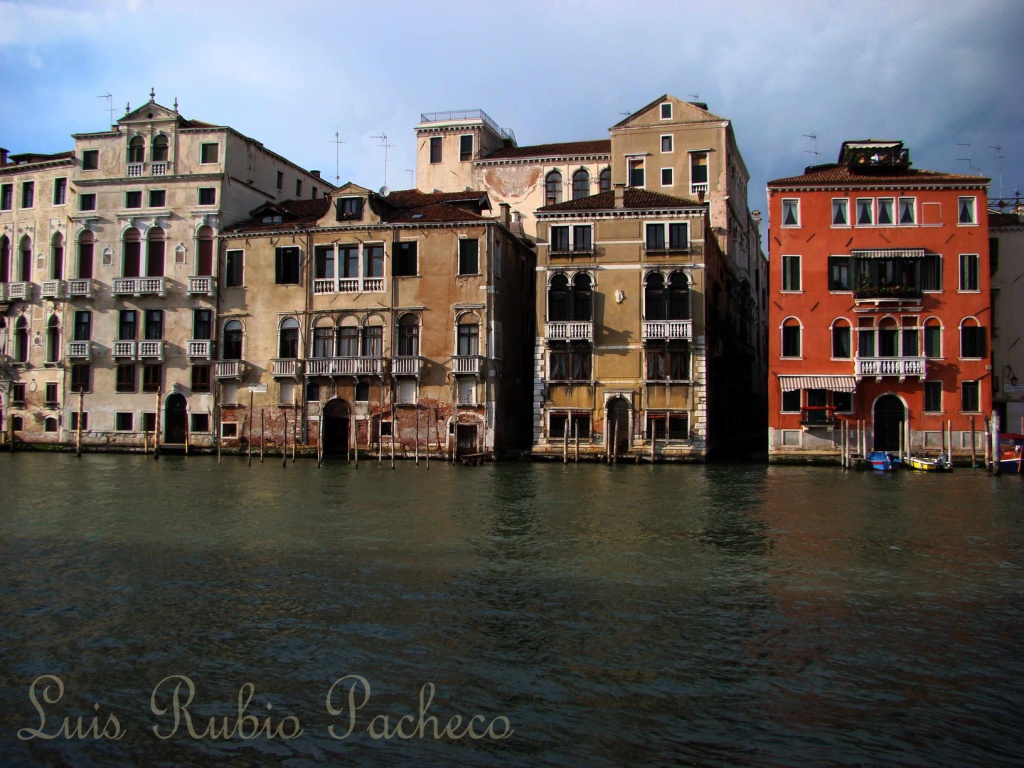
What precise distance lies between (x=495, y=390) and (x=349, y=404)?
18.9 ft

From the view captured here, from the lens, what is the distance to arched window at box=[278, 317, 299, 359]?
1401 inches

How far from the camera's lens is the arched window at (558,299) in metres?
33.9

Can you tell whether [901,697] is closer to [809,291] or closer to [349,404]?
[809,291]

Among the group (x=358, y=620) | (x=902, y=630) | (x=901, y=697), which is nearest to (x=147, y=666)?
(x=358, y=620)

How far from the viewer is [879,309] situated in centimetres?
3156

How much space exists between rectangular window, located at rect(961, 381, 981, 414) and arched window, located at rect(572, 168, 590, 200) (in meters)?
18.8

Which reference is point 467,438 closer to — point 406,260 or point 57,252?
point 406,260

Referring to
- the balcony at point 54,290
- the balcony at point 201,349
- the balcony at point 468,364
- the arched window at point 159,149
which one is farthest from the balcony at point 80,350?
the balcony at point 468,364

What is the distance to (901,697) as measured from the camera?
25.0 ft

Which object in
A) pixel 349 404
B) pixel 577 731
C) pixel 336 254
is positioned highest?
pixel 336 254

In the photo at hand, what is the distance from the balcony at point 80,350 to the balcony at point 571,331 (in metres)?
19.1

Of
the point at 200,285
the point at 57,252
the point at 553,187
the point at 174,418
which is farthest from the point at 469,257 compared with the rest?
the point at 57,252

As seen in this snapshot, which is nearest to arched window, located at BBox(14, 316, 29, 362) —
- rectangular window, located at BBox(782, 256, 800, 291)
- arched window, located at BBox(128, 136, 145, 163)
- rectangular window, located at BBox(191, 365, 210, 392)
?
rectangular window, located at BBox(191, 365, 210, 392)

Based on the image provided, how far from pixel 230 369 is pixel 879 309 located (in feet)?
80.2
